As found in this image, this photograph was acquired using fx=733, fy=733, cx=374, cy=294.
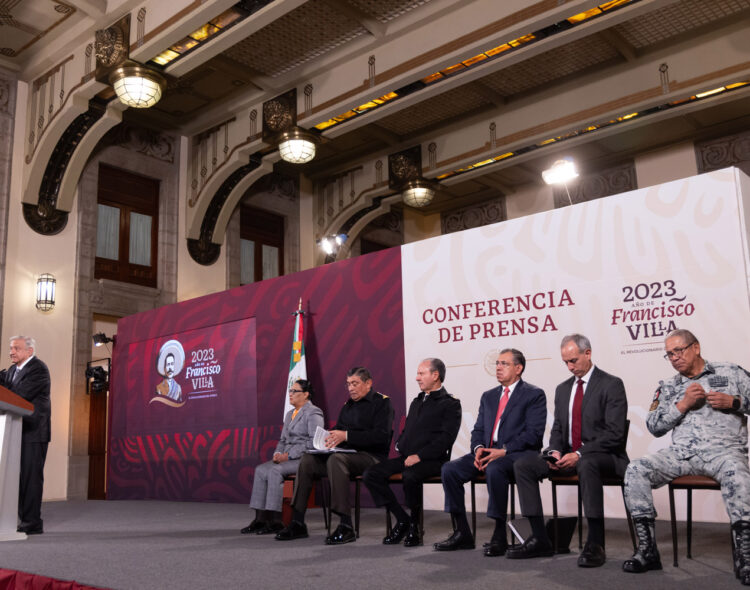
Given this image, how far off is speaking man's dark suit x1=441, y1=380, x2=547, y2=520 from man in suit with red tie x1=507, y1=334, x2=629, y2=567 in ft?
0.32

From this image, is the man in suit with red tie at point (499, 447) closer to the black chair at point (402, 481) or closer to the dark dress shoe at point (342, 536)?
the black chair at point (402, 481)

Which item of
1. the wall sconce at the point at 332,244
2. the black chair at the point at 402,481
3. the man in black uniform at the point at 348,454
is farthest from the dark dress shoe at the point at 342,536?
the wall sconce at the point at 332,244

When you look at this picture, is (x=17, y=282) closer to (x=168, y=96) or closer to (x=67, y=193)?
(x=67, y=193)

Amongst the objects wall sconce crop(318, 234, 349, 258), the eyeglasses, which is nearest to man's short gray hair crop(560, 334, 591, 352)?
the eyeglasses

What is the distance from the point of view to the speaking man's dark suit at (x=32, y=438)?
16.3ft

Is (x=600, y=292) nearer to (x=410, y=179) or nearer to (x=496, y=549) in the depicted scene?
(x=496, y=549)

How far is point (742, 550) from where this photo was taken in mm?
A: 2811

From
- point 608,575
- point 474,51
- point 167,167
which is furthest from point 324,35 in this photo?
point 608,575

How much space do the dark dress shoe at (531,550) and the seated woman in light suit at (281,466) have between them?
1.81 meters

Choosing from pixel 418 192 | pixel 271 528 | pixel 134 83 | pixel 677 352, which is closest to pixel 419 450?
pixel 271 528

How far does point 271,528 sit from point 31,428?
70.1 inches

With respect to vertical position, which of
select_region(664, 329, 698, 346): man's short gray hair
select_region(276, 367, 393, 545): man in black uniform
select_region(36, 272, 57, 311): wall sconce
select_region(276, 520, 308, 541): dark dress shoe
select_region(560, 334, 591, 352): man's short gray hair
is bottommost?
select_region(276, 520, 308, 541): dark dress shoe

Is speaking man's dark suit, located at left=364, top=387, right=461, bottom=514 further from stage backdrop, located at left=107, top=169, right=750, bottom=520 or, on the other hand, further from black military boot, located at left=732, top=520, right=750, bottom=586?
black military boot, located at left=732, top=520, right=750, bottom=586

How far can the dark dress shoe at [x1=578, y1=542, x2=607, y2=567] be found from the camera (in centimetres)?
322
